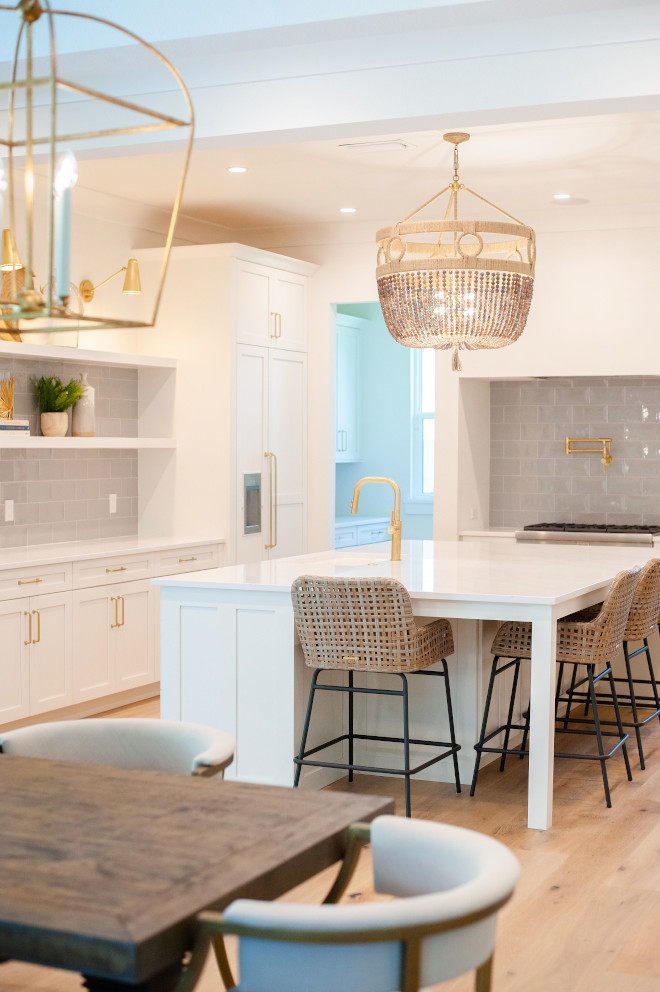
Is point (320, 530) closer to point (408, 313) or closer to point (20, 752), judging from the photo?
point (408, 313)

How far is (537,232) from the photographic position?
7.01 metres

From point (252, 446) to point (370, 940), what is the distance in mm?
5488

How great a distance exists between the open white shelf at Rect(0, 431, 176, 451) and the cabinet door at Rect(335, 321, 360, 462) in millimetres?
2673

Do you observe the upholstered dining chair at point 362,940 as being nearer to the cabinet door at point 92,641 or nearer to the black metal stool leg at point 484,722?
the black metal stool leg at point 484,722

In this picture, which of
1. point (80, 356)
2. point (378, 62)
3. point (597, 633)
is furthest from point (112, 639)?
point (378, 62)

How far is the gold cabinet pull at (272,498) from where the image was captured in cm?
701

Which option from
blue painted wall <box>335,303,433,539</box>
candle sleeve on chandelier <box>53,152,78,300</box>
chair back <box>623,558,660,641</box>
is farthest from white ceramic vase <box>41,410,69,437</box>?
candle sleeve on chandelier <box>53,152,78,300</box>

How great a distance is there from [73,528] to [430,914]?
16.6 ft

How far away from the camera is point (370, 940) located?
57.3 inches

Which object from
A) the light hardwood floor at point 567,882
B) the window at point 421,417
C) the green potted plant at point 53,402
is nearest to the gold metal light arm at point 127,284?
the green potted plant at point 53,402

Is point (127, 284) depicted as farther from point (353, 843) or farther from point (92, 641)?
point (353, 843)

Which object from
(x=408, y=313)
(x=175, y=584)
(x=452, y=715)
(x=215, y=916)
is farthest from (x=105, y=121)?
(x=215, y=916)

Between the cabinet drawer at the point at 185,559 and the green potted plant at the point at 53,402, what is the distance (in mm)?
855

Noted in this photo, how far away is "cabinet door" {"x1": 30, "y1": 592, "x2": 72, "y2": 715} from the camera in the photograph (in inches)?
208
